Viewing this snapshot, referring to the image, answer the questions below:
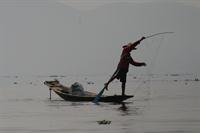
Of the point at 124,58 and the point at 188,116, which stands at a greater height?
the point at 124,58

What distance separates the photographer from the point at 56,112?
51969 mm

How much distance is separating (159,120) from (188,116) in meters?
3.46

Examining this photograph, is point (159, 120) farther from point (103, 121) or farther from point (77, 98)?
point (77, 98)

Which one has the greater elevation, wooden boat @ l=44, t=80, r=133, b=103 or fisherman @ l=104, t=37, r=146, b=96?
fisherman @ l=104, t=37, r=146, b=96

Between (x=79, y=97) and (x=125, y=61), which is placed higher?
(x=125, y=61)

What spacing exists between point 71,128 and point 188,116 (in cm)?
1030

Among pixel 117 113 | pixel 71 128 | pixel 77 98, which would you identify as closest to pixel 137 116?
pixel 117 113

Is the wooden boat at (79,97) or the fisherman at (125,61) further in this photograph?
the wooden boat at (79,97)

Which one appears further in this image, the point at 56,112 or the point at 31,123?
the point at 56,112

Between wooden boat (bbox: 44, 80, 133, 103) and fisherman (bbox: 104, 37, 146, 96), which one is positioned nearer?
fisherman (bbox: 104, 37, 146, 96)

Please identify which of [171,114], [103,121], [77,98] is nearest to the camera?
[103,121]

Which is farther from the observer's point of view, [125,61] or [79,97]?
[79,97]

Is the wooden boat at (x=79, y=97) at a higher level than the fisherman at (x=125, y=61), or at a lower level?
lower

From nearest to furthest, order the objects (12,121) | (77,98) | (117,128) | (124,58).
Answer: (117,128)
(12,121)
(124,58)
(77,98)
